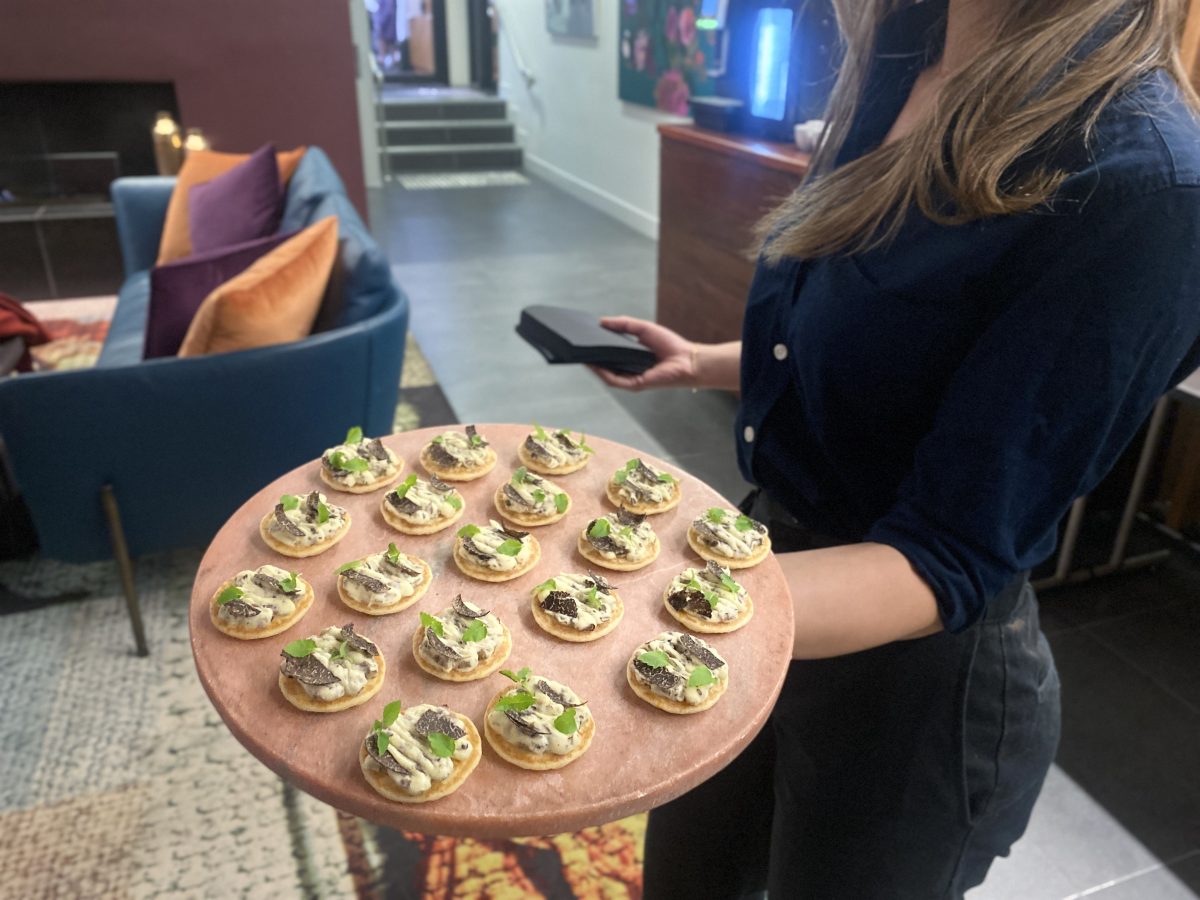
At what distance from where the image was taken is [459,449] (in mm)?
1114

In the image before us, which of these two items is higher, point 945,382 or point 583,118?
point 945,382

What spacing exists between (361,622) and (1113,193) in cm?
74

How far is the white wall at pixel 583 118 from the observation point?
645 cm

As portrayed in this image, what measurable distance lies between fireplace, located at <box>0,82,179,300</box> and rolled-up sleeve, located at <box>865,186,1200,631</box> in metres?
5.08

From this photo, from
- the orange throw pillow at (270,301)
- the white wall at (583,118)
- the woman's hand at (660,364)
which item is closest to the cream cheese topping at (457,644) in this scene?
the woman's hand at (660,364)

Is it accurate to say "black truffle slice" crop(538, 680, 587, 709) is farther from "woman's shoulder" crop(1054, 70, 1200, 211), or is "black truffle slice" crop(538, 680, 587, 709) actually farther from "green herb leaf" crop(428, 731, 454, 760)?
"woman's shoulder" crop(1054, 70, 1200, 211)

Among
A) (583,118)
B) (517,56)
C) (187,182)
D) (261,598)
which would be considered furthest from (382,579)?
(517,56)

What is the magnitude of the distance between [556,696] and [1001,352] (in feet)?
1.52

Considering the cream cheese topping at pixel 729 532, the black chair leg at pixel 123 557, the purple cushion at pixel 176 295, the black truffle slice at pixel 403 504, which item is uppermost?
the cream cheese topping at pixel 729 532

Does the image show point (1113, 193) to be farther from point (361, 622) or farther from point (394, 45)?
point (394, 45)

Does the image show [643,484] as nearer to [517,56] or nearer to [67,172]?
[67,172]

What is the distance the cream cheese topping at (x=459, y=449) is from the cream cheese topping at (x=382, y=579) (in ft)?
0.66

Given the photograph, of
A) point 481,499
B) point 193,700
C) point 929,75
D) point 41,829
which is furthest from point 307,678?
point 193,700

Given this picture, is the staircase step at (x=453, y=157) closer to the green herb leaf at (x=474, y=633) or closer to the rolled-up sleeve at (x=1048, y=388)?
the green herb leaf at (x=474, y=633)
